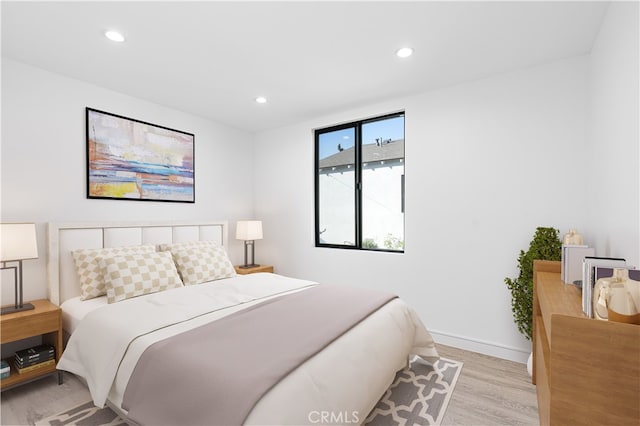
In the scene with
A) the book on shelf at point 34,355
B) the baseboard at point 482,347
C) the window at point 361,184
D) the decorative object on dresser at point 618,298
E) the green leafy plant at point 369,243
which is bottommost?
the baseboard at point 482,347

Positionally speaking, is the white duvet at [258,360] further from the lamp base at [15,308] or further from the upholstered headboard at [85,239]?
the upholstered headboard at [85,239]

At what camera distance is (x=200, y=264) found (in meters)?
3.05

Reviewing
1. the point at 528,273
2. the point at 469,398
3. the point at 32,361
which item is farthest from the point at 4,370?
the point at 528,273

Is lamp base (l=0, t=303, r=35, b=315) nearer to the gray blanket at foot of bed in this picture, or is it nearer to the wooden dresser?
the gray blanket at foot of bed

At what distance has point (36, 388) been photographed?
2258 mm

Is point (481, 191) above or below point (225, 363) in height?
above

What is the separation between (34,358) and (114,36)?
7.74 feet

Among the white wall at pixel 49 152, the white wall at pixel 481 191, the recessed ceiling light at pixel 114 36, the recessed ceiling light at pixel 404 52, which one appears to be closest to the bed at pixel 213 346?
the white wall at pixel 49 152

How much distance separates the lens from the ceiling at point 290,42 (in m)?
1.89

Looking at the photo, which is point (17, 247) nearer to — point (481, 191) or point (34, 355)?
point (34, 355)

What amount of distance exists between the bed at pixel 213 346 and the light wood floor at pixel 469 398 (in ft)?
0.88

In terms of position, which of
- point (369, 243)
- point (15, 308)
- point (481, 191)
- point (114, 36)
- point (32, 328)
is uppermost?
point (114, 36)

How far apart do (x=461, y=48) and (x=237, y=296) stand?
2547 mm

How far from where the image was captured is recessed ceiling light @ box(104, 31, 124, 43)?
6.89 ft
